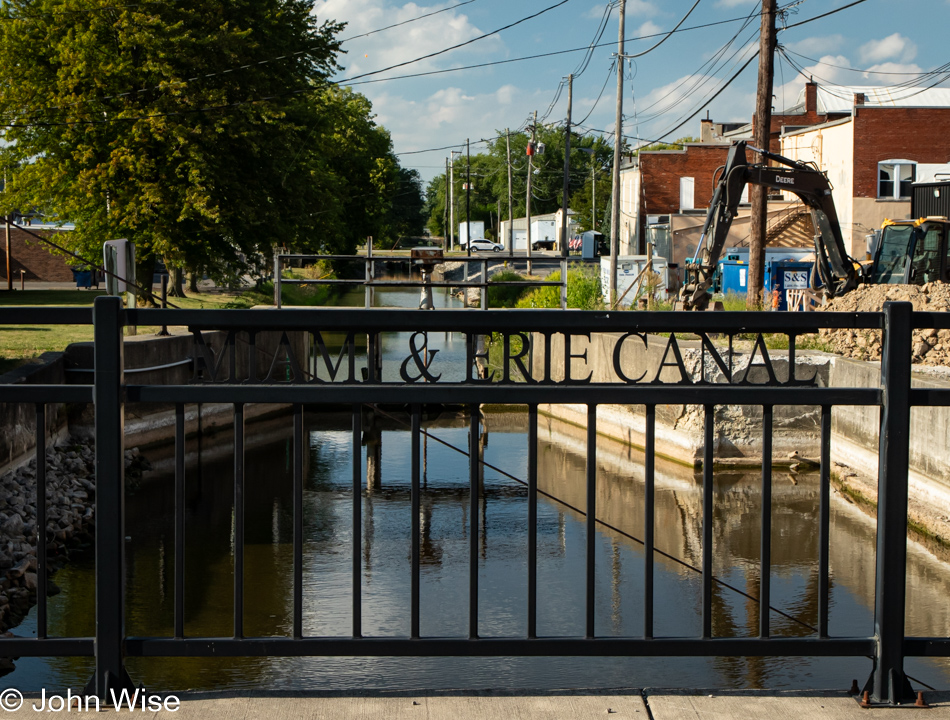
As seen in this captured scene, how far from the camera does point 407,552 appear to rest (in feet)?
37.6

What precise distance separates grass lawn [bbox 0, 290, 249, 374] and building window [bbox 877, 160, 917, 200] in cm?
2678

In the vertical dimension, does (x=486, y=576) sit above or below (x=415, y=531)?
below

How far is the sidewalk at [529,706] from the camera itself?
3.12m

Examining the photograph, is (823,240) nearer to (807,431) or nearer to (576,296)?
(576,296)

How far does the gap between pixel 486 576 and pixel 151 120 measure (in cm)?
1932

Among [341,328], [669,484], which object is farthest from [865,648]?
[669,484]

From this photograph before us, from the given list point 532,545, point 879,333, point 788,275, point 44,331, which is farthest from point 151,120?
point 532,545

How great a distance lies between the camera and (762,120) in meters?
23.6

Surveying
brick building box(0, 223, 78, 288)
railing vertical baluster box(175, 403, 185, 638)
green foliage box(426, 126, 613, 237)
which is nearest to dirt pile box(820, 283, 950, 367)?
railing vertical baluster box(175, 403, 185, 638)

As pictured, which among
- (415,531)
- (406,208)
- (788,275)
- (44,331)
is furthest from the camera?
(406,208)

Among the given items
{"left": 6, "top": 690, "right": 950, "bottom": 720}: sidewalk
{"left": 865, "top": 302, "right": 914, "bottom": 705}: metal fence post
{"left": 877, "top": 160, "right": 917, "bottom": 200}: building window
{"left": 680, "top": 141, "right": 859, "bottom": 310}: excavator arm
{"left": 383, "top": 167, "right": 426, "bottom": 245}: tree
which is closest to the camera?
{"left": 6, "top": 690, "right": 950, "bottom": 720}: sidewalk

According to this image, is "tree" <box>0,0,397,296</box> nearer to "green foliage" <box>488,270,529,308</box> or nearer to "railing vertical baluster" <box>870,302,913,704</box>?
"green foliage" <box>488,270,529,308</box>

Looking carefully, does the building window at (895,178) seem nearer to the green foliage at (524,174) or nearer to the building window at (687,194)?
the building window at (687,194)

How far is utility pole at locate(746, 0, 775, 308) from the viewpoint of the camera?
2297cm
